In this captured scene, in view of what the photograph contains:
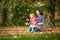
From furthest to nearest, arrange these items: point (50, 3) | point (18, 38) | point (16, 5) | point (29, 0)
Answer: point (16, 5) < point (50, 3) < point (29, 0) < point (18, 38)

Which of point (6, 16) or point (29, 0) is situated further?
point (6, 16)

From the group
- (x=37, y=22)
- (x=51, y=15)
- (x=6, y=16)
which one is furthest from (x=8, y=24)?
(x=37, y=22)

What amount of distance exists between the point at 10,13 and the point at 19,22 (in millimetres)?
1224

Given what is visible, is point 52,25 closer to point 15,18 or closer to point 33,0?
point 33,0

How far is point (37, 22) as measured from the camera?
542 inches

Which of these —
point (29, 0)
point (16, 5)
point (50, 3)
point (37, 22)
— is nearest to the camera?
point (37, 22)

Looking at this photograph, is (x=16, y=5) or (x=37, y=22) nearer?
(x=37, y=22)

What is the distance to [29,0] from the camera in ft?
52.1

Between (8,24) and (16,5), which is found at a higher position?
(16,5)

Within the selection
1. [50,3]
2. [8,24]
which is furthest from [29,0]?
[8,24]

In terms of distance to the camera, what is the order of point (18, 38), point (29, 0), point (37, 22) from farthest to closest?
point (29, 0)
point (37, 22)
point (18, 38)

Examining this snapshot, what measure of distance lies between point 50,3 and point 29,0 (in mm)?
1757

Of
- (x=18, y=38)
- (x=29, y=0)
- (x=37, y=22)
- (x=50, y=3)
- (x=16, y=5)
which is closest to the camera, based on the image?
(x=18, y=38)

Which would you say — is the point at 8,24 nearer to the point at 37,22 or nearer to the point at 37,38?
the point at 37,22
